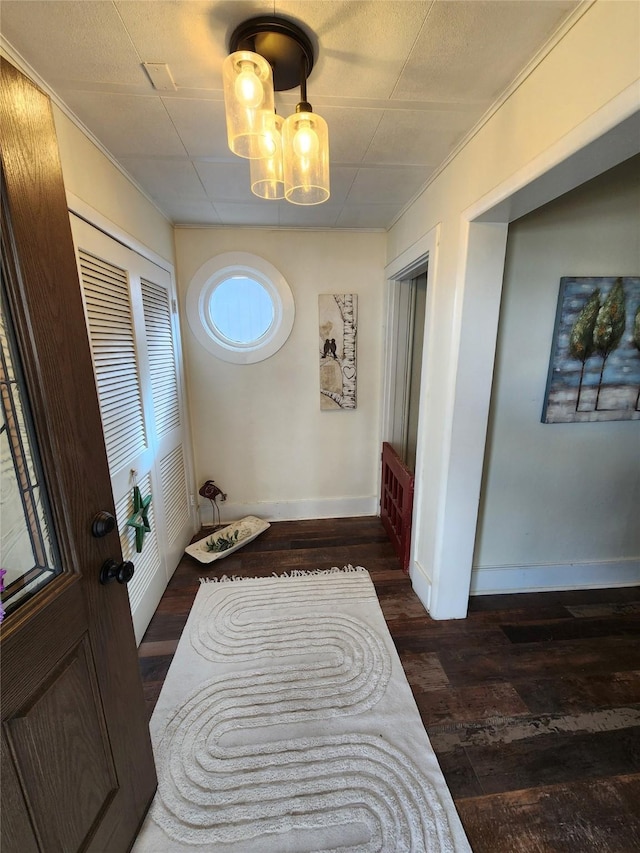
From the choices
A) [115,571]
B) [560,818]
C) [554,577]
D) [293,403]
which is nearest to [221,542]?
[293,403]

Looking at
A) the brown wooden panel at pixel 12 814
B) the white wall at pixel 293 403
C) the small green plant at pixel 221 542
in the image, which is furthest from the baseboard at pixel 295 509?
the brown wooden panel at pixel 12 814

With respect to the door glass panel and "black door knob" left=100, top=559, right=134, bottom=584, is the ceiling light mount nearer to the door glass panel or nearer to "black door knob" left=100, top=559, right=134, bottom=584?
the door glass panel

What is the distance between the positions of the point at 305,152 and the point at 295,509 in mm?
2470

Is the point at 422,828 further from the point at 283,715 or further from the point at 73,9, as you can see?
the point at 73,9

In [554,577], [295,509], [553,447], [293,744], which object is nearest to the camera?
[293,744]

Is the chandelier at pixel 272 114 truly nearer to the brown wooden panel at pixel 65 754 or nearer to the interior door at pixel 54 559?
the interior door at pixel 54 559

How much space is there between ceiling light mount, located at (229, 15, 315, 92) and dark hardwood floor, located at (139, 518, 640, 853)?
229 cm

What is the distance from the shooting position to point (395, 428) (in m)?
2.81

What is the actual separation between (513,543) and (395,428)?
3.84 ft

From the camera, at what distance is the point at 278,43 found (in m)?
0.92

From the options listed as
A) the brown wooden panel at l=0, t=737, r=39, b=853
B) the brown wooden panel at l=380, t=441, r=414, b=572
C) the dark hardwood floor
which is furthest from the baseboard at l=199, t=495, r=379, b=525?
the brown wooden panel at l=0, t=737, r=39, b=853

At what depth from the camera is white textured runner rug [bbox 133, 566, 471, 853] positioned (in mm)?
1054

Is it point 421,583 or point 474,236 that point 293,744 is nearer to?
point 421,583

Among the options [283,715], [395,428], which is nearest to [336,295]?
[395,428]
